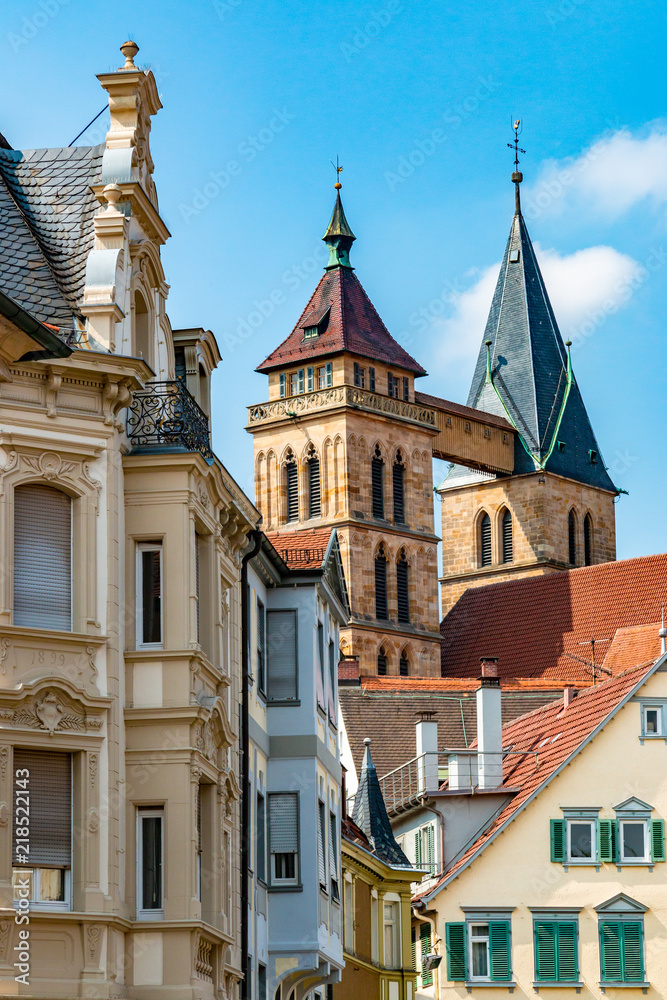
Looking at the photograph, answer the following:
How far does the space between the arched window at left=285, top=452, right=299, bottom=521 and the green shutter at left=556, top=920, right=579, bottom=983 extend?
65.5 metres

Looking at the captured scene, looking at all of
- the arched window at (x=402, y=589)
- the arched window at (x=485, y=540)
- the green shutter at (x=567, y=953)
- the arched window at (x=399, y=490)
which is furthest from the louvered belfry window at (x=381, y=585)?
the green shutter at (x=567, y=953)

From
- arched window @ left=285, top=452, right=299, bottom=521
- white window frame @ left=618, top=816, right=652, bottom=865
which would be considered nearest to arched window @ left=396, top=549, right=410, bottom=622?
arched window @ left=285, top=452, right=299, bottom=521

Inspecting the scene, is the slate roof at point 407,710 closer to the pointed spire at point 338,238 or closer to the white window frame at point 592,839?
the white window frame at point 592,839

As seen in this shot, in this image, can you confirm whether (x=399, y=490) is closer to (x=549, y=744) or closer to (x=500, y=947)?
(x=549, y=744)

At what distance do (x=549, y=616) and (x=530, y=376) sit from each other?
23351 mm

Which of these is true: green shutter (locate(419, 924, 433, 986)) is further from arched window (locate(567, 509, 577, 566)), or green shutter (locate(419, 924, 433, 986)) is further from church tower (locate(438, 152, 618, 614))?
arched window (locate(567, 509, 577, 566))

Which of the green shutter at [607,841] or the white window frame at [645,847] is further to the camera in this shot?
the white window frame at [645,847]

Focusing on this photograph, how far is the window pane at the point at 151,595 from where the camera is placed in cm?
2444

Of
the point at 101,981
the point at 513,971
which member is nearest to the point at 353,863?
the point at 513,971

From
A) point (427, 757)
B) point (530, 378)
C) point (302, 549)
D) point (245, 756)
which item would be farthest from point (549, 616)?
point (245, 756)

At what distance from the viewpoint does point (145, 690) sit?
24.0m

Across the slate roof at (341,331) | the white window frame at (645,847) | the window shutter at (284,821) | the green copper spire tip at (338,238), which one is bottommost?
the window shutter at (284,821)

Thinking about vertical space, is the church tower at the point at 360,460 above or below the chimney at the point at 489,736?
above

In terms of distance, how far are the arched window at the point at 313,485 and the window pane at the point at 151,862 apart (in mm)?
87299
